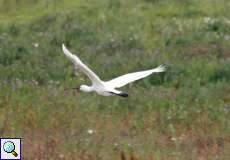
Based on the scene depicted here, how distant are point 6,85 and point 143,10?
6.21m

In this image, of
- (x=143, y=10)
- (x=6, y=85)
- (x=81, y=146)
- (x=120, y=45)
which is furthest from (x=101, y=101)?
(x=143, y=10)

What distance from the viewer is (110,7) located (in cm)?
1797

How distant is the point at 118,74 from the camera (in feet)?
43.1

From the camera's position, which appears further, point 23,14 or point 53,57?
point 23,14

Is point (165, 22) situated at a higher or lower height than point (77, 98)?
lower

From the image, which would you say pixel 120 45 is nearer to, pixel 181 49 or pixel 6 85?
pixel 181 49

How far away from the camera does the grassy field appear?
369 inches

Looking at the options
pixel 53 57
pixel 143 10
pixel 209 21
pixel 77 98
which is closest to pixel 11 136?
pixel 77 98

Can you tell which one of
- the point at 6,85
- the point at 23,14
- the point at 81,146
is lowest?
the point at 23,14

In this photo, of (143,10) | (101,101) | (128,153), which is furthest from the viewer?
(143,10)

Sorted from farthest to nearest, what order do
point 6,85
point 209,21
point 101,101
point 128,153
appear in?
point 209,21, point 6,85, point 101,101, point 128,153

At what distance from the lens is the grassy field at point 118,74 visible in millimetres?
9375

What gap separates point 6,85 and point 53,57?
2378 mm

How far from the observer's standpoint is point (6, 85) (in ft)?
39.4
